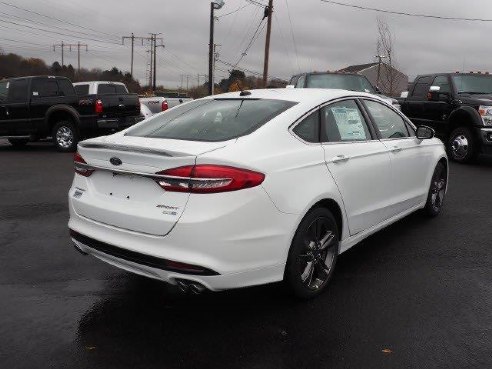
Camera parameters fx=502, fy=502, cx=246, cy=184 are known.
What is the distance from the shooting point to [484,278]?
422 centimetres

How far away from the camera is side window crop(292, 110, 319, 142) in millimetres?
3721

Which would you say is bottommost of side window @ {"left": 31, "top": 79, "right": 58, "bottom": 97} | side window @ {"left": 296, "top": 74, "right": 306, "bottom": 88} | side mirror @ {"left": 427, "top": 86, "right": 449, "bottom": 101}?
side window @ {"left": 31, "top": 79, "right": 58, "bottom": 97}

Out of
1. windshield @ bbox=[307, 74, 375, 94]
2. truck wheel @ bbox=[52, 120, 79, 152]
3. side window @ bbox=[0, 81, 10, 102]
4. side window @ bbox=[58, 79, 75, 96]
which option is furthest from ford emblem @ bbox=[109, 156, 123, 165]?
side window @ bbox=[0, 81, 10, 102]

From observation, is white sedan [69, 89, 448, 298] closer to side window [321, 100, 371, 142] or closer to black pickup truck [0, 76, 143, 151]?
side window [321, 100, 371, 142]

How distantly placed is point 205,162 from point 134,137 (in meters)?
0.97

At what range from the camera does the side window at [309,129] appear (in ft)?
12.2

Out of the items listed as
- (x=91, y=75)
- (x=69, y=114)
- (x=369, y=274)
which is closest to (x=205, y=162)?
(x=369, y=274)

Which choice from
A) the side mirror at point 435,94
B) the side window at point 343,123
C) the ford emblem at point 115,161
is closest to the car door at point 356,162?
the side window at point 343,123

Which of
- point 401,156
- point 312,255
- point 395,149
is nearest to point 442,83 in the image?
point 401,156

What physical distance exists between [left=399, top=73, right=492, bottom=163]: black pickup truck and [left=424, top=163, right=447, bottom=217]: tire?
473 centimetres

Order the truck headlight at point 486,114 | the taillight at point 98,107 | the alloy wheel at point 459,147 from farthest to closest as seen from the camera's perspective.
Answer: the taillight at point 98,107
the alloy wheel at point 459,147
the truck headlight at point 486,114

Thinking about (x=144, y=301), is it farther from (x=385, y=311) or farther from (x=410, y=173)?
(x=410, y=173)

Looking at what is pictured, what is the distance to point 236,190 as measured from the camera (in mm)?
3031

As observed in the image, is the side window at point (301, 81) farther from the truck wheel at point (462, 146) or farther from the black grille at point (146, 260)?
the black grille at point (146, 260)
